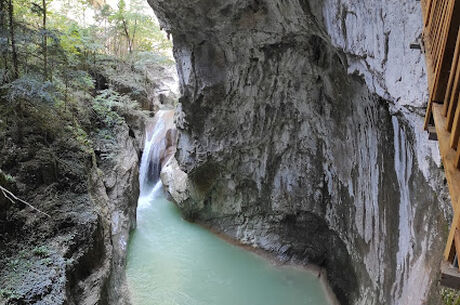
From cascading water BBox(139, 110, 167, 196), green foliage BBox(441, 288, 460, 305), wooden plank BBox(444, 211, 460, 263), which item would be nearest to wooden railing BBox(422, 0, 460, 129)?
wooden plank BBox(444, 211, 460, 263)

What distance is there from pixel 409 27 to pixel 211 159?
7.88 metres

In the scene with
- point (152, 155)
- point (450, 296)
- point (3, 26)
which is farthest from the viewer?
point (152, 155)

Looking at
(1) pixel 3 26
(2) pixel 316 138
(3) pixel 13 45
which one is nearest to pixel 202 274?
(2) pixel 316 138

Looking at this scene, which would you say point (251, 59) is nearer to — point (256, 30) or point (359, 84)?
point (256, 30)

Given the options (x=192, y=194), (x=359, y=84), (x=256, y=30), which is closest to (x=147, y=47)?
(x=192, y=194)

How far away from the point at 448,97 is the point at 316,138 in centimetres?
646

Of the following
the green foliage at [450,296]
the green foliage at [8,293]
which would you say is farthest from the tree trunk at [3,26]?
the green foliage at [450,296]

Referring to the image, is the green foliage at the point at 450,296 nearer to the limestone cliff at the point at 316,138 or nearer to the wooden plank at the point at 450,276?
the limestone cliff at the point at 316,138

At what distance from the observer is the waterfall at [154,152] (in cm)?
1382

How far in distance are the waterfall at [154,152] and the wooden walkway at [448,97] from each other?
486 inches

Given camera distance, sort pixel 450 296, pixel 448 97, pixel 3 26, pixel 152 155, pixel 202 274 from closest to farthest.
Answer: pixel 448 97 < pixel 450 296 < pixel 3 26 < pixel 202 274 < pixel 152 155

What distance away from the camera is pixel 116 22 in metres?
16.2

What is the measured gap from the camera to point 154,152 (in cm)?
1434

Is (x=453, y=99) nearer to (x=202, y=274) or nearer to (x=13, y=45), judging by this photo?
(x=13, y=45)
